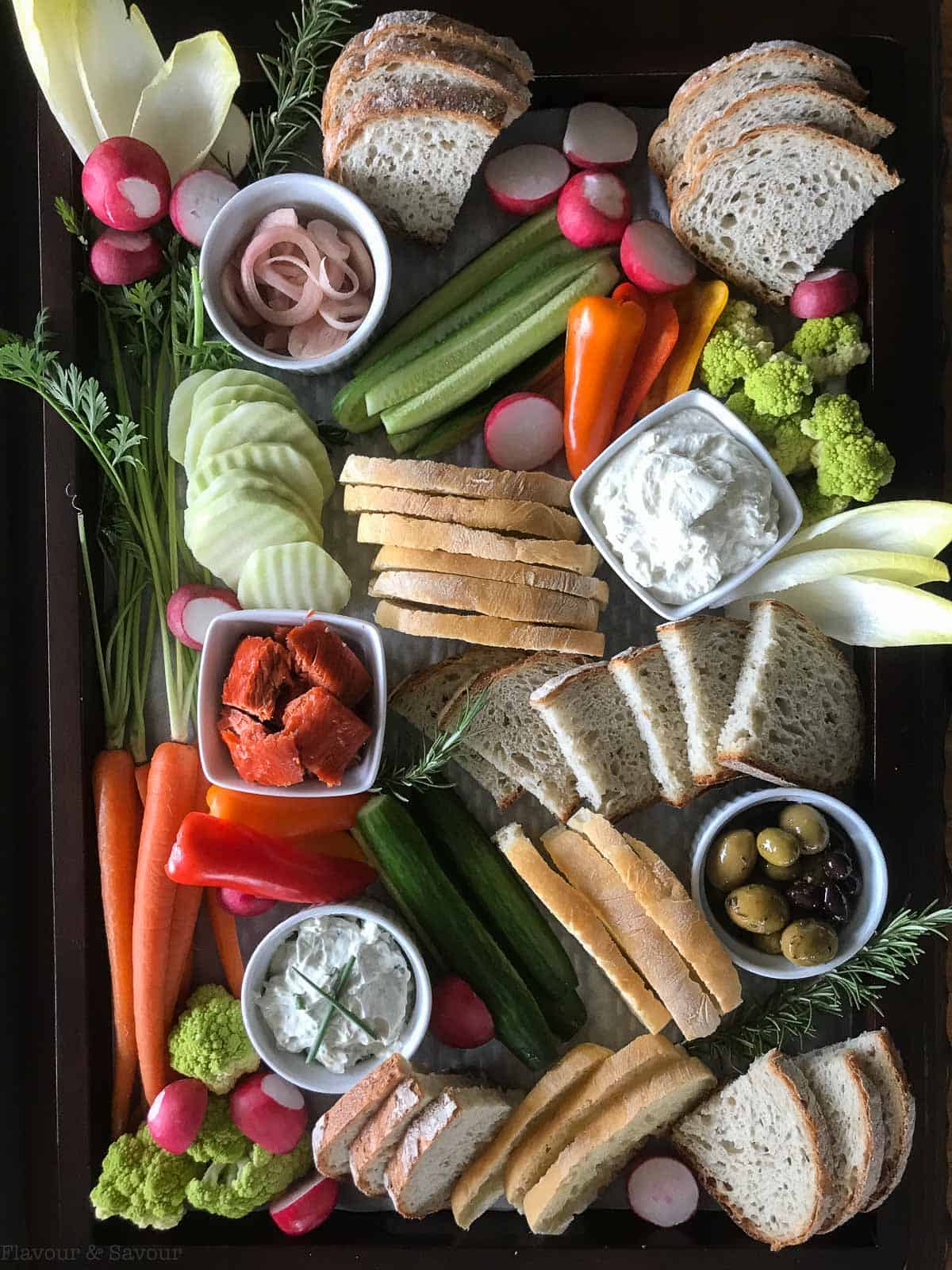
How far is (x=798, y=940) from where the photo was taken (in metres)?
1.81

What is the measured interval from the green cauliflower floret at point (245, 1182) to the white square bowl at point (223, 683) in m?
0.68

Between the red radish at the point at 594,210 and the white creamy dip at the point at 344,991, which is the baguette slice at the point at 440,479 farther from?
the white creamy dip at the point at 344,991

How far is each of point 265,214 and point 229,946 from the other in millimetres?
1384

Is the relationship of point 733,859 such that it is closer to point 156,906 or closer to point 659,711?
point 659,711

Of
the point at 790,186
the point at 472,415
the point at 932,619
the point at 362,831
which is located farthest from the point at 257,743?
the point at 790,186

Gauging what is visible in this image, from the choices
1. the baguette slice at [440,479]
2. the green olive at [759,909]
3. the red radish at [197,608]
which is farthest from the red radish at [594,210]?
the green olive at [759,909]

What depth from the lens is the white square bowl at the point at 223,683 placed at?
1.79m

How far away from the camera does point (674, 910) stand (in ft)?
6.00

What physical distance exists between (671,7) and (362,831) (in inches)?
65.4

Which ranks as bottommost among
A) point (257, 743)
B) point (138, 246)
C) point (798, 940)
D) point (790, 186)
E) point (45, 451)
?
point (798, 940)

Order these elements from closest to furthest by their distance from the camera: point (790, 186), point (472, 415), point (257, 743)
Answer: point (257, 743) → point (790, 186) → point (472, 415)

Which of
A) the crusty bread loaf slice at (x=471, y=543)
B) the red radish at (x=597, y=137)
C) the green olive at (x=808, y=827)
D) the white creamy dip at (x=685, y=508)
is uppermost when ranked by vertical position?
the red radish at (x=597, y=137)

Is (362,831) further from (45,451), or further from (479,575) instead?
(45,451)

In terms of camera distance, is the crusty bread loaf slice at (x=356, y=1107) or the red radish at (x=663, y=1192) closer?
the crusty bread loaf slice at (x=356, y=1107)
